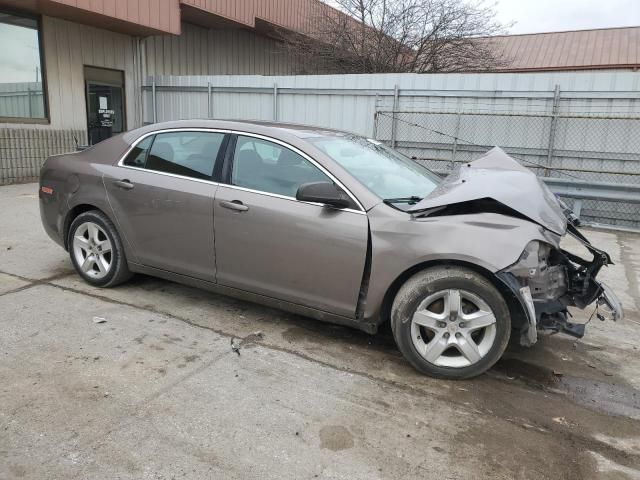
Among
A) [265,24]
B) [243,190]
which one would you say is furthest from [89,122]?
[243,190]

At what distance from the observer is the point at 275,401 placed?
2.93m

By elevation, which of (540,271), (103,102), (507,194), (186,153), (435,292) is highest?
(103,102)

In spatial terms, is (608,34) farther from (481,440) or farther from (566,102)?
(481,440)

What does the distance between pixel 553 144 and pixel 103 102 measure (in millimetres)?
10873

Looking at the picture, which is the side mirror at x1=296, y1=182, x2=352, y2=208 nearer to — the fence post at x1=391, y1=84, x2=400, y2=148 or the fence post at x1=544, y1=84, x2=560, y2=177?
the fence post at x1=544, y1=84, x2=560, y2=177

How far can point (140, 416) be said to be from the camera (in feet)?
9.00

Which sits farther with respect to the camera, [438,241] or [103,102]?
[103,102]

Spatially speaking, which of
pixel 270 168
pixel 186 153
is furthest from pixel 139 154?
pixel 270 168

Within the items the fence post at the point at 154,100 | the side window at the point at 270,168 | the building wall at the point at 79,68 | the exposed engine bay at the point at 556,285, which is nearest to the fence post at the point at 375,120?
the fence post at the point at 154,100

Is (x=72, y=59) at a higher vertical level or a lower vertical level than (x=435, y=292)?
higher

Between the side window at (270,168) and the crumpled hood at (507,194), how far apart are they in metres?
0.78

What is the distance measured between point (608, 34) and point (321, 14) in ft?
52.4

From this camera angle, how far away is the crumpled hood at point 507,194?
123 inches

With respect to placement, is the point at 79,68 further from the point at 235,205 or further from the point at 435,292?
the point at 435,292
